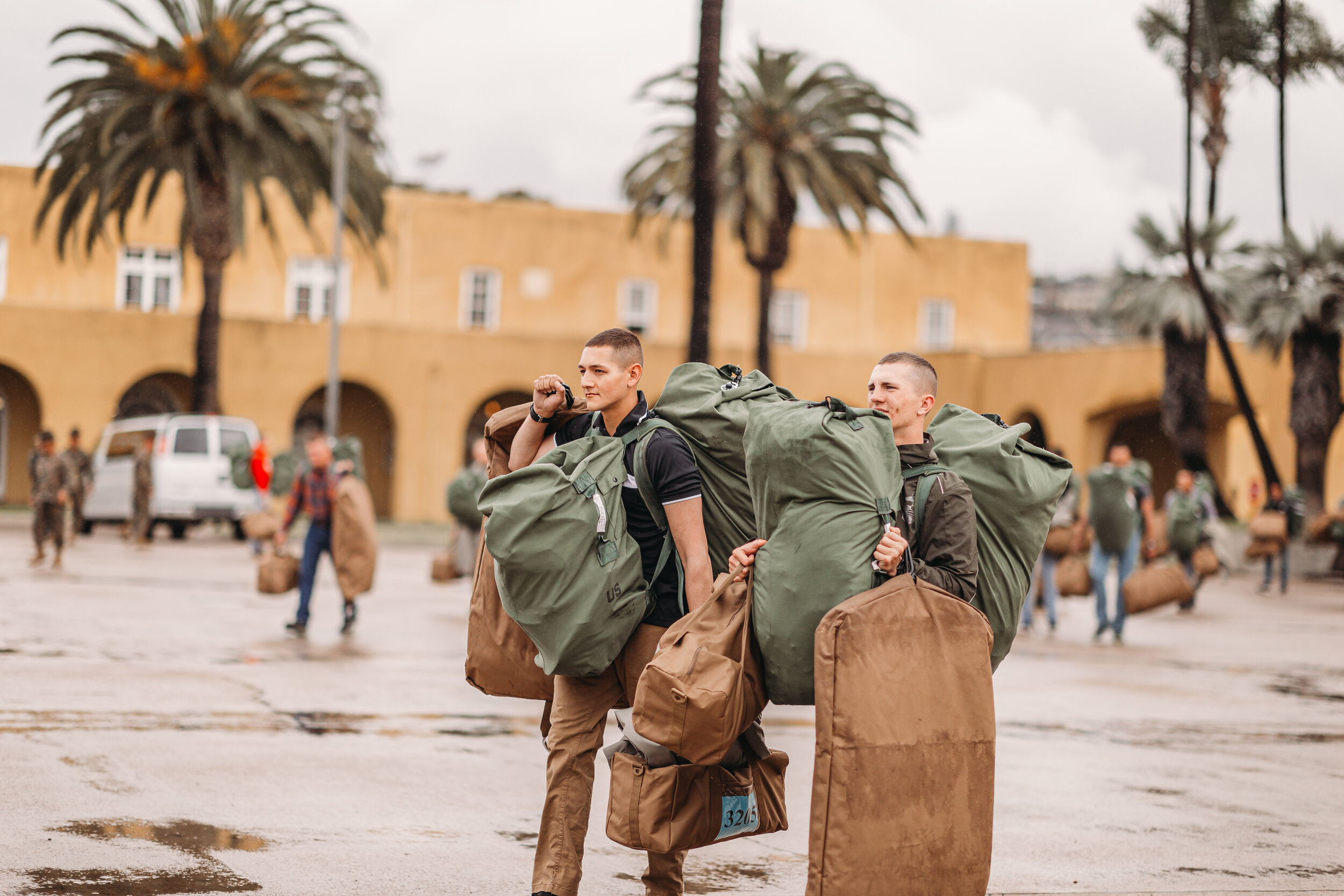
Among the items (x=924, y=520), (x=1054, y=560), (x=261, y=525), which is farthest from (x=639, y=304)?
(x=924, y=520)

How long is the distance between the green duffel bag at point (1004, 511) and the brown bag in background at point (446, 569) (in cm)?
1203

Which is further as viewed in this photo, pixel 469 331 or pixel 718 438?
pixel 469 331

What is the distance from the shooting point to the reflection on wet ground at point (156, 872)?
4.79 meters

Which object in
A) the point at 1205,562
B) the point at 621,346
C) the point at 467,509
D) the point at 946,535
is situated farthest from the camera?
the point at 1205,562

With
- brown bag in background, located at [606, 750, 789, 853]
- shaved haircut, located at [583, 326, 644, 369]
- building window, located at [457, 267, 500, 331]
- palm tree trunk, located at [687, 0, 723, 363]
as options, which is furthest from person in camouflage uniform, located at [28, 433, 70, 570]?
building window, located at [457, 267, 500, 331]

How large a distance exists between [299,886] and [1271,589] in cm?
2263

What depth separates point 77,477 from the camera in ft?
78.5

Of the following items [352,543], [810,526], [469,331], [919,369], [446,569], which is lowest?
[446,569]

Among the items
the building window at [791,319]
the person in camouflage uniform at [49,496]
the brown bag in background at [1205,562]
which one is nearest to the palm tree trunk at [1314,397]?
the brown bag in background at [1205,562]

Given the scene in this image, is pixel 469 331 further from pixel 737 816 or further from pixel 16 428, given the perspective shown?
pixel 737 816

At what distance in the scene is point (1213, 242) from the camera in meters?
33.1

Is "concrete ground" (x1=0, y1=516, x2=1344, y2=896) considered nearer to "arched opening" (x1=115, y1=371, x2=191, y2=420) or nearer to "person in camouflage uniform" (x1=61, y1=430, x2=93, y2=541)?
"person in camouflage uniform" (x1=61, y1=430, x2=93, y2=541)

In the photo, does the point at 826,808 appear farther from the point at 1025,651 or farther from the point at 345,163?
the point at 345,163

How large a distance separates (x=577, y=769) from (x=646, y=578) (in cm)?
61
